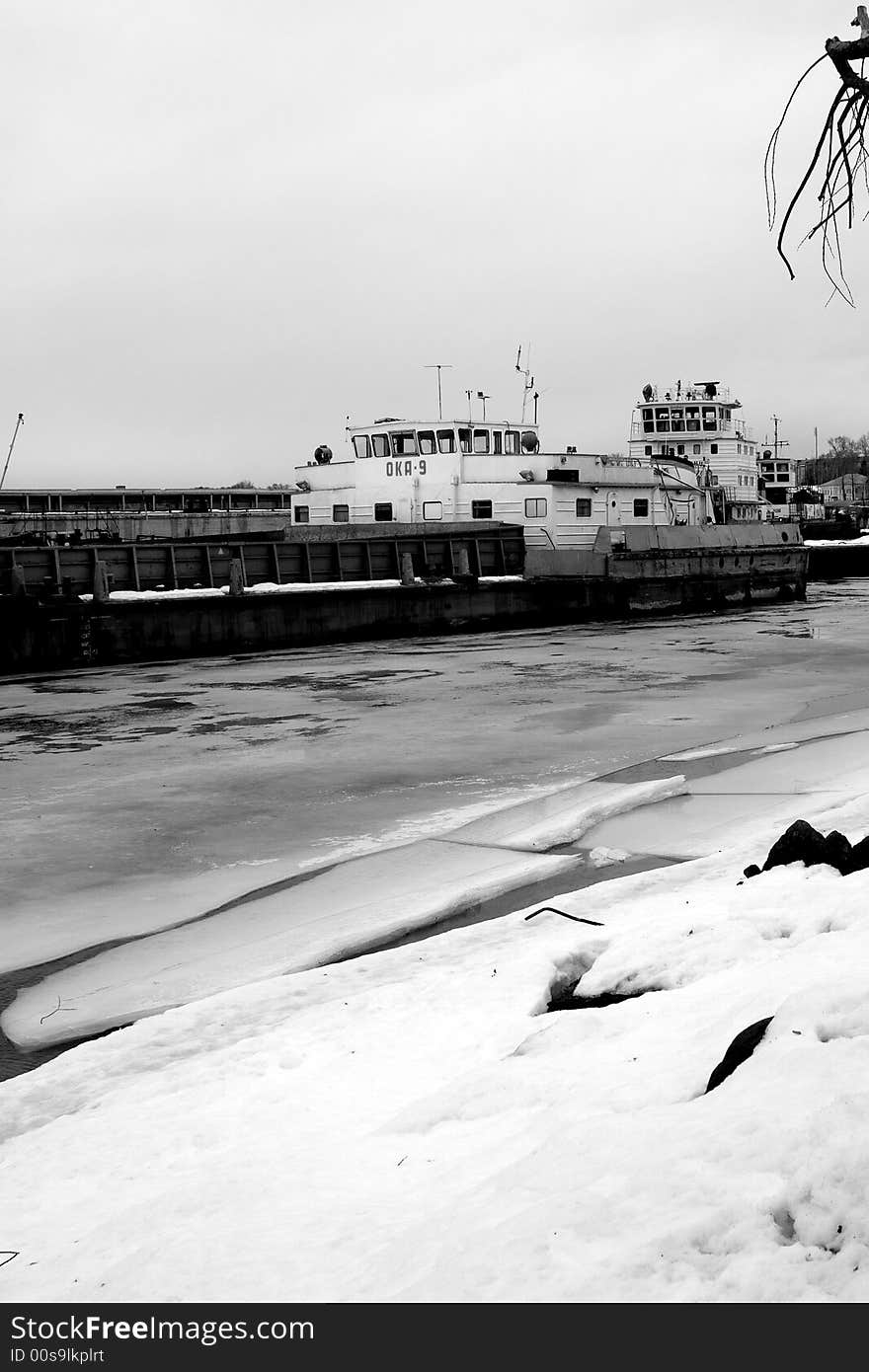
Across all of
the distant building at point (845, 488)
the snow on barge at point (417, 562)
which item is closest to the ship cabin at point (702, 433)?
the snow on barge at point (417, 562)

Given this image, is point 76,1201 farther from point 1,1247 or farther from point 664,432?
point 664,432

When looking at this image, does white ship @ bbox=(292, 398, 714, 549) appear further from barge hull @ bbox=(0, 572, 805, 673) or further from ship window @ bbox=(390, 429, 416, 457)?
barge hull @ bbox=(0, 572, 805, 673)

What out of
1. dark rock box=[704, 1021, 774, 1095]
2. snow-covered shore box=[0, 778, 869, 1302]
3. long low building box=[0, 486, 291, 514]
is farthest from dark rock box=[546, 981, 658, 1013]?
long low building box=[0, 486, 291, 514]

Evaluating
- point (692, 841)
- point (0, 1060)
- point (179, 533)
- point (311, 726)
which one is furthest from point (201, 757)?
point (179, 533)

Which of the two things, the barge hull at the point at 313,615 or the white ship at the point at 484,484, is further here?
the white ship at the point at 484,484

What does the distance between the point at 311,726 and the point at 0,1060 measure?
9.02 metres

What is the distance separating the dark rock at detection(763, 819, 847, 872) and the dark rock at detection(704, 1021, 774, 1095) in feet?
7.90

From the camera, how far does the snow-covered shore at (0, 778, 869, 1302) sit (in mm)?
2559

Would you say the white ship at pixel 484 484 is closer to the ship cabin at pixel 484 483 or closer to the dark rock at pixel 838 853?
the ship cabin at pixel 484 483

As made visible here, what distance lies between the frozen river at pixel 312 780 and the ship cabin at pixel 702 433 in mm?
38371

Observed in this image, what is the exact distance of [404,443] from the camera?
107ft

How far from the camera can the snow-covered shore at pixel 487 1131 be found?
256 cm

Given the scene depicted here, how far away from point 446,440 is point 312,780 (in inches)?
910

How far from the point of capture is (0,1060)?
4.90m
